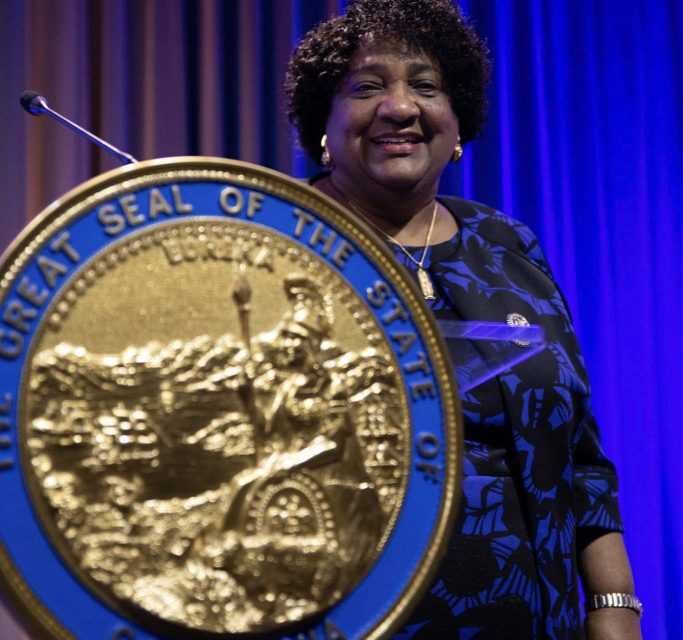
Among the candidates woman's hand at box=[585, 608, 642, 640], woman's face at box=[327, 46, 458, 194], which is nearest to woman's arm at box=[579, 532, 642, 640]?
woman's hand at box=[585, 608, 642, 640]

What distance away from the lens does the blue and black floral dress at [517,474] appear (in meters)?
1.10

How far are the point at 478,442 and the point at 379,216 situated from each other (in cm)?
28

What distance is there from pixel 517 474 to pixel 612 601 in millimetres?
192

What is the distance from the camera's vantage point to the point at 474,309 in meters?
1.17

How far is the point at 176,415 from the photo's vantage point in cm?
80

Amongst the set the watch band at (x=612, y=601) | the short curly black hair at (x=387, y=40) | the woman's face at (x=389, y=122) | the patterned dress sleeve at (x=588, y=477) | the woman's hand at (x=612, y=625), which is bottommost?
the woman's hand at (x=612, y=625)

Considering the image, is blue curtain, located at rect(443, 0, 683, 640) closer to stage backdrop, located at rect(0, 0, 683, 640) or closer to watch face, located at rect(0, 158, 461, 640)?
stage backdrop, located at rect(0, 0, 683, 640)

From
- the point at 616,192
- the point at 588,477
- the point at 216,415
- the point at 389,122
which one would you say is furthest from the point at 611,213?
the point at 216,415

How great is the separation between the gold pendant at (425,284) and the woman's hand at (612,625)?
1.27 feet

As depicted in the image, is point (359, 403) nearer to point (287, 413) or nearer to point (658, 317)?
point (287, 413)

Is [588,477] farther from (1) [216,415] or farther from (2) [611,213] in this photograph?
(2) [611,213]

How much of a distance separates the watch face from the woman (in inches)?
10.7

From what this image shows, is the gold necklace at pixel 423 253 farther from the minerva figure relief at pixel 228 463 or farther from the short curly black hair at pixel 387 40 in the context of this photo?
the minerva figure relief at pixel 228 463

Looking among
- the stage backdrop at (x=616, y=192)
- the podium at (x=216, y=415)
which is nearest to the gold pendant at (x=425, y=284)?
the podium at (x=216, y=415)
